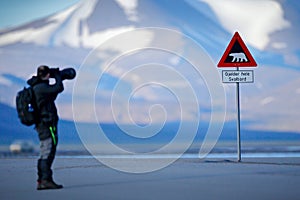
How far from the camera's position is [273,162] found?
13539 millimetres

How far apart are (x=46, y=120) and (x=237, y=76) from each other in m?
6.32

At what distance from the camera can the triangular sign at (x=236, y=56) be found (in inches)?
548

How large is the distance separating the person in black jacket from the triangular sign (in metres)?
5.71

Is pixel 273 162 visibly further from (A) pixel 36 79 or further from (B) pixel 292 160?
(A) pixel 36 79

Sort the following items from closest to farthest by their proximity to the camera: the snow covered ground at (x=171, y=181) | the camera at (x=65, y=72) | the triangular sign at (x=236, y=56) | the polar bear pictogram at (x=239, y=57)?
the snow covered ground at (x=171, y=181) < the camera at (x=65, y=72) < the triangular sign at (x=236, y=56) < the polar bear pictogram at (x=239, y=57)

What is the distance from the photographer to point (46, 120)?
8.95 m

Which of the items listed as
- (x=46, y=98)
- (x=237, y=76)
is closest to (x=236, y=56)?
(x=237, y=76)

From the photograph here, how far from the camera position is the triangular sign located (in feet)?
45.7

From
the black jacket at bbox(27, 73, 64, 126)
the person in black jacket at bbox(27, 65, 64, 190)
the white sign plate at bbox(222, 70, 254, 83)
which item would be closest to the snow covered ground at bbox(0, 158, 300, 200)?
the person in black jacket at bbox(27, 65, 64, 190)

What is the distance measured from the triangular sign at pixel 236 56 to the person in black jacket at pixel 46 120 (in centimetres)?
571

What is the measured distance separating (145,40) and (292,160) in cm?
449

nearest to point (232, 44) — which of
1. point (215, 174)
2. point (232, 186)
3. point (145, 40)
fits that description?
point (145, 40)

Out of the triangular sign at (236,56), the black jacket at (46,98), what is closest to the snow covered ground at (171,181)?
the black jacket at (46,98)

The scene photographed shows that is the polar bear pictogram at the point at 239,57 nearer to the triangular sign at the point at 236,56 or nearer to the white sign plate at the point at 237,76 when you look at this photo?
the triangular sign at the point at 236,56
